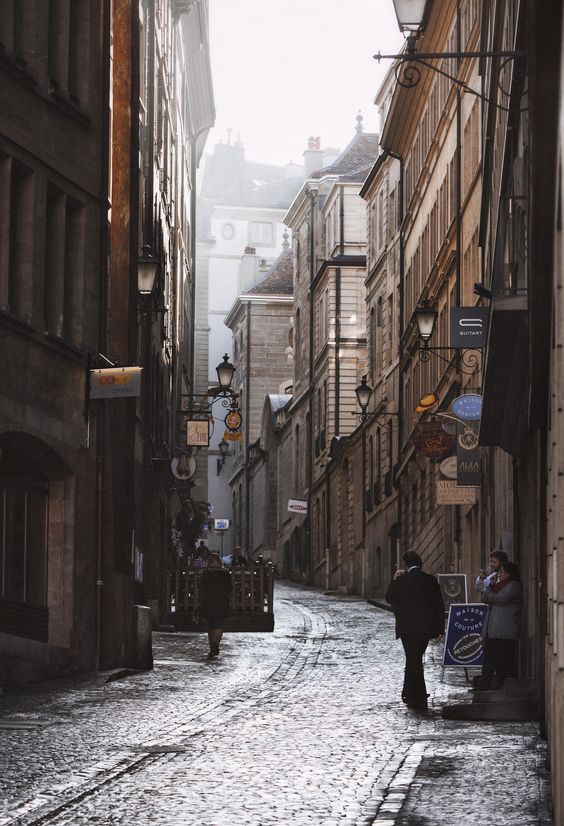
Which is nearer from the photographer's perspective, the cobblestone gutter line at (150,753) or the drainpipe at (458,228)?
the cobblestone gutter line at (150,753)

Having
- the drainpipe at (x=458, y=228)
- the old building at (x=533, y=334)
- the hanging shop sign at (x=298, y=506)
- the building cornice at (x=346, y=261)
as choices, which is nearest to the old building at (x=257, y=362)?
the hanging shop sign at (x=298, y=506)

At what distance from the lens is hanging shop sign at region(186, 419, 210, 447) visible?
41938 millimetres

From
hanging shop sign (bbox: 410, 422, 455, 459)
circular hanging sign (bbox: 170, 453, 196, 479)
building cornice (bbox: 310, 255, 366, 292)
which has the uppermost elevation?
building cornice (bbox: 310, 255, 366, 292)

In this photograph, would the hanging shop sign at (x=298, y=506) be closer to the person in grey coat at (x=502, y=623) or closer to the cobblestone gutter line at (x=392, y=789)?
the person in grey coat at (x=502, y=623)

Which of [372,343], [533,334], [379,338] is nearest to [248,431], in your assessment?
[372,343]

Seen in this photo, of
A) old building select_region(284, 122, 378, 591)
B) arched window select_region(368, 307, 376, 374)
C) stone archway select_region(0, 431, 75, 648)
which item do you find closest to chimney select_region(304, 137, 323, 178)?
old building select_region(284, 122, 378, 591)

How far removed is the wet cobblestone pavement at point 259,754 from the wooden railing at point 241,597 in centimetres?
873

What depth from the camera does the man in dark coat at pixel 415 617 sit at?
57.6 ft

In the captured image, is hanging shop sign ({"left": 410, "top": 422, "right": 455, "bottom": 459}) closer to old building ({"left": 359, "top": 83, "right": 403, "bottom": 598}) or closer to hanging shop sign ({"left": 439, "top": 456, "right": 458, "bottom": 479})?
hanging shop sign ({"left": 439, "top": 456, "right": 458, "bottom": 479})

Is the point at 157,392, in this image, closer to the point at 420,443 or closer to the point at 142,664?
the point at 420,443

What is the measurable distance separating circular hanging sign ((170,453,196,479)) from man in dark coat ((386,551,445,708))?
20.8 meters

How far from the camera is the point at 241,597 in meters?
32.1

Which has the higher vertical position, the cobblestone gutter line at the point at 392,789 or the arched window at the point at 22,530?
the arched window at the point at 22,530

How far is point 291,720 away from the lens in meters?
16.1
